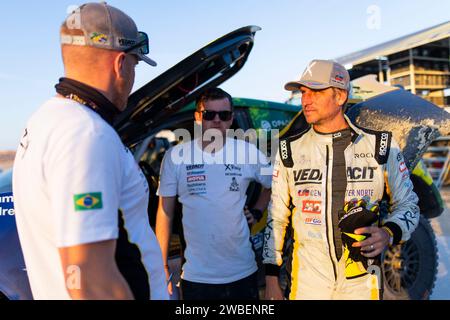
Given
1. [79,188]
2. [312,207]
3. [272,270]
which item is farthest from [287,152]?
[79,188]

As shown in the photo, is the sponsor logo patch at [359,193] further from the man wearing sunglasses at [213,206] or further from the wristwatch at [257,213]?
the wristwatch at [257,213]

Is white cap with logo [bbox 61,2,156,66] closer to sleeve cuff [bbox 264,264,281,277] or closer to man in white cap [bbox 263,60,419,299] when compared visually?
man in white cap [bbox 263,60,419,299]

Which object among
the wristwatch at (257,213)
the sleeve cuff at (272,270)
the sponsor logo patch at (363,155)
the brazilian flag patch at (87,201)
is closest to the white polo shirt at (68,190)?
the brazilian flag patch at (87,201)

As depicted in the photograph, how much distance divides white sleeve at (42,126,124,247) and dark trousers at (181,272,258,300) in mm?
1363

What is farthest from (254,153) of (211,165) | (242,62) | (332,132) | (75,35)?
(75,35)

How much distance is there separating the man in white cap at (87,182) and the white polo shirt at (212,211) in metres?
0.95

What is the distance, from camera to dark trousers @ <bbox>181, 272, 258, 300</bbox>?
2.16 meters

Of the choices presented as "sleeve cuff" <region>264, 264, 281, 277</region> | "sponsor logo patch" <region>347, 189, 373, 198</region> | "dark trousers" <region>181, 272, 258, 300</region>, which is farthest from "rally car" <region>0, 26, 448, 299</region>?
"sponsor logo patch" <region>347, 189, 373, 198</region>

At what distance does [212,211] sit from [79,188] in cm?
134

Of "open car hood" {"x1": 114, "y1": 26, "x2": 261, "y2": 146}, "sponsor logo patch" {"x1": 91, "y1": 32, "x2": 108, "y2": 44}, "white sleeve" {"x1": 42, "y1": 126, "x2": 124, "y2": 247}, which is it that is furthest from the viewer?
"open car hood" {"x1": 114, "y1": 26, "x2": 261, "y2": 146}

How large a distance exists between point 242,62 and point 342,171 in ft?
5.33

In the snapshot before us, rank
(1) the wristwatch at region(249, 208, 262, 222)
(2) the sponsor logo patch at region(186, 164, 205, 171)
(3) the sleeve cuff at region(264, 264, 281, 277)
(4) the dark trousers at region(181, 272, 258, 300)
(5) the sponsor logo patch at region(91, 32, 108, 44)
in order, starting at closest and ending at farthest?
(5) the sponsor logo patch at region(91, 32, 108, 44), (3) the sleeve cuff at region(264, 264, 281, 277), (4) the dark trousers at region(181, 272, 258, 300), (2) the sponsor logo patch at region(186, 164, 205, 171), (1) the wristwatch at region(249, 208, 262, 222)

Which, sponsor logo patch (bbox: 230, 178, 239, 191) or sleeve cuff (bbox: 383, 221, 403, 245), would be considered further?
sponsor logo patch (bbox: 230, 178, 239, 191)

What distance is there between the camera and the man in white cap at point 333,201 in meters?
1.86
